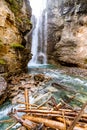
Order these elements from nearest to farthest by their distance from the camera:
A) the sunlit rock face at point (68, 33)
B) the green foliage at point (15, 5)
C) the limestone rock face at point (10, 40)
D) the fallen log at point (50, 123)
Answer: the fallen log at point (50, 123) → the limestone rock face at point (10, 40) → the green foliage at point (15, 5) → the sunlit rock face at point (68, 33)

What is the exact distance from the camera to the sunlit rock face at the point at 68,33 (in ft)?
53.2

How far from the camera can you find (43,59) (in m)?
20.3

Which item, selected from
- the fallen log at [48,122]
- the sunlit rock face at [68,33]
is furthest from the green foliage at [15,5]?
the fallen log at [48,122]

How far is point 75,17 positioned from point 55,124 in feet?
54.0

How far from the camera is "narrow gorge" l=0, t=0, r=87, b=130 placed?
18.2ft

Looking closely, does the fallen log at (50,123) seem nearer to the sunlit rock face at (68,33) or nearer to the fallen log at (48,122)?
the fallen log at (48,122)

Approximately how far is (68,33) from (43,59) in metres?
4.55

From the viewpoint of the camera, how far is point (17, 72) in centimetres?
1071

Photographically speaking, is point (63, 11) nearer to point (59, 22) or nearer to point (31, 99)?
point (59, 22)

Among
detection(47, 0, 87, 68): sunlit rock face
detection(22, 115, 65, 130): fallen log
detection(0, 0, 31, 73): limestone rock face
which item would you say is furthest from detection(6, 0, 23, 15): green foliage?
detection(22, 115, 65, 130): fallen log

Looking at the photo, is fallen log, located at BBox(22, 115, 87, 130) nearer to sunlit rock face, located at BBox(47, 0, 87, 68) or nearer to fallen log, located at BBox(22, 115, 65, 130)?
fallen log, located at BBox(22, 115, 65, 130)

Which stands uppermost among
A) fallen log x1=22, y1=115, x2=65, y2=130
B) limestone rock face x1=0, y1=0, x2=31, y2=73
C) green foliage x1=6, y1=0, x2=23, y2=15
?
green foliage x1=6, y1=0, x2=23, y2=15

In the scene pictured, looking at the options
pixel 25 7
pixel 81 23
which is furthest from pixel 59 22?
pixel 25 7

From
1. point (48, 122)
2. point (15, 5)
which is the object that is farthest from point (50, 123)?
point (15, 5)
